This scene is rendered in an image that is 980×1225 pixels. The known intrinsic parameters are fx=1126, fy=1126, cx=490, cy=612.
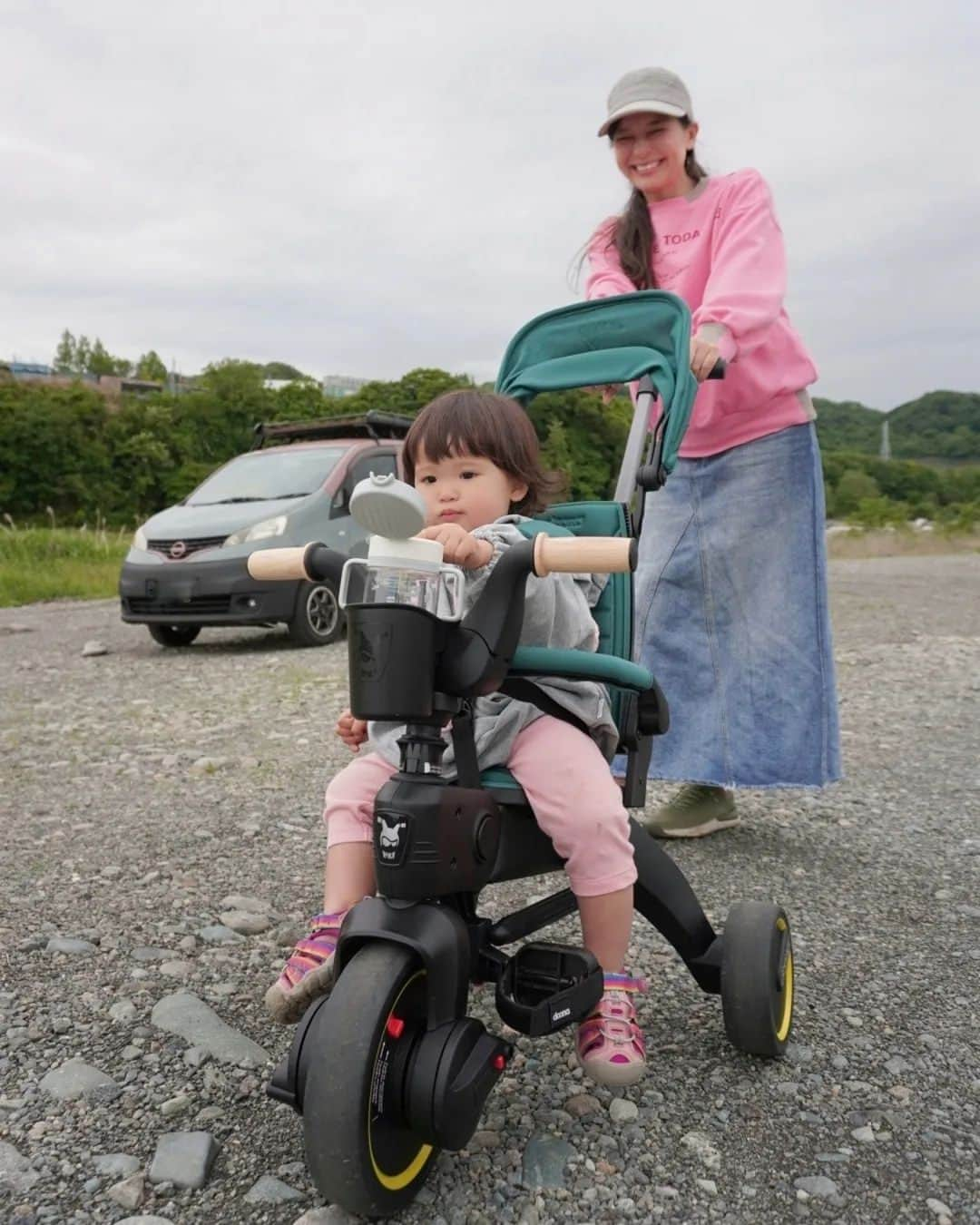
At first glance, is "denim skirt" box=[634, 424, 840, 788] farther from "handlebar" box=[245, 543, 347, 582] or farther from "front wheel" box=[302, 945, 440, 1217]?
"front wheel" box=[302, 945, 440, 1217]

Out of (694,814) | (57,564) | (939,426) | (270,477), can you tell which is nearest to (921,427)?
(939,426)

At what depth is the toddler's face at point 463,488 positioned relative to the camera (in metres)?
2.25

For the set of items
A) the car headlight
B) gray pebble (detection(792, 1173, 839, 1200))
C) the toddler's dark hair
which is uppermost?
the toddler's dark hair

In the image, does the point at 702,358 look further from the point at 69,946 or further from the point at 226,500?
the point at 226,500

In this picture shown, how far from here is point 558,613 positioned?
2.16 m

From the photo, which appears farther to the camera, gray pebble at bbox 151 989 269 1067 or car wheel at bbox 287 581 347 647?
car wheel at bbox 287 581 347 647

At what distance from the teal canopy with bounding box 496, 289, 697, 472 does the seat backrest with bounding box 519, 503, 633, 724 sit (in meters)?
0.26

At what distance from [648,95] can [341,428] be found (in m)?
8.47

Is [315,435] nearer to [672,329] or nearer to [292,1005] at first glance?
[672,329]

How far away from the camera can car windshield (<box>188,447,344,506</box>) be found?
939cm

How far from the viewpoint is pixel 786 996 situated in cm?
234

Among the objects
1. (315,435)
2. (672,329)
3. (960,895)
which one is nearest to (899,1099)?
(960,895)

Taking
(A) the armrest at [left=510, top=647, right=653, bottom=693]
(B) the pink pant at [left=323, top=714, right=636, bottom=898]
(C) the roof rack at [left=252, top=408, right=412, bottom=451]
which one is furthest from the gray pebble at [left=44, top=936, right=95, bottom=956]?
(C) the roof rack at [left=252, top=408, right=412, bottom=451]

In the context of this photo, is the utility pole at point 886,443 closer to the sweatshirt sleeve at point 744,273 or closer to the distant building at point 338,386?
the distant building at point 338,386
